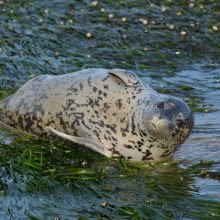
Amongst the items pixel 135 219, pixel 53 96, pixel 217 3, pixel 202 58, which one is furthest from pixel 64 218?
pixel 217 3

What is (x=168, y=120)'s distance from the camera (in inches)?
184

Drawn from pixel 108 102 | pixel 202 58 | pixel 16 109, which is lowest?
pixel 202 58

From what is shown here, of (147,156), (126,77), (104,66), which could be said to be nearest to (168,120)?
(147,156)

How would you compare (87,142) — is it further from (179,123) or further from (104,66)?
(104,66)

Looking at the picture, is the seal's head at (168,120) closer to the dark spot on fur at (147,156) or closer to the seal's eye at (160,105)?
the seal's eye at (160,105)

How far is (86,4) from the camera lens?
38.6ft

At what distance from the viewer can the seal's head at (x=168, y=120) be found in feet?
15.4

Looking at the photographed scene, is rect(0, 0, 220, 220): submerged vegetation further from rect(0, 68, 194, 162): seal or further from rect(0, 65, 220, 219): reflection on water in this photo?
rect(0, 68, 194, 162): seal

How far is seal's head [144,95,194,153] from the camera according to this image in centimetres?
470

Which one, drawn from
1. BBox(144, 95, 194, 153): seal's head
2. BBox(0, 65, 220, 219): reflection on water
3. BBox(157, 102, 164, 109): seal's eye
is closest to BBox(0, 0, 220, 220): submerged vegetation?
BBox(0, 65, 220, 219): reflection on water

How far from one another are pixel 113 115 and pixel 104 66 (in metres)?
3.75

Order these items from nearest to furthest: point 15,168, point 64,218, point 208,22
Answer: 1. point 64,218
2. point 15,168
3. point 208,22

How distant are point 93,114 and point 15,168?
3.54 feet

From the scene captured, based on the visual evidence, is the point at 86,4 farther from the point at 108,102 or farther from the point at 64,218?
the point at 64,218
